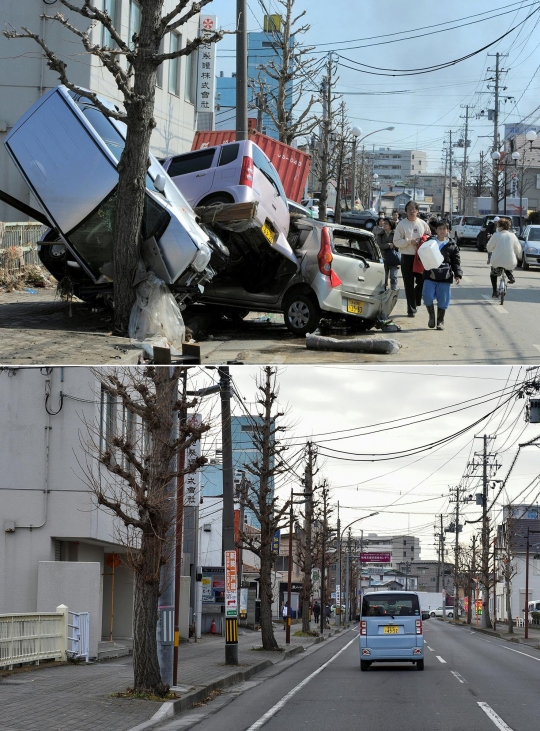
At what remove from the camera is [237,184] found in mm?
15117

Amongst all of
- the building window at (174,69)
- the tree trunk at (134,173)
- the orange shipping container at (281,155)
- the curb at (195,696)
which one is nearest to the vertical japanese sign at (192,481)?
the tree trunk at (134,173)

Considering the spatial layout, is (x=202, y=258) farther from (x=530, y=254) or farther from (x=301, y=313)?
(x=530, y=254)

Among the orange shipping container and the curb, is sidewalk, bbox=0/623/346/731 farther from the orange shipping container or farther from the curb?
the orange shipping container

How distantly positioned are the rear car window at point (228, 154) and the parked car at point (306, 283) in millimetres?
1298

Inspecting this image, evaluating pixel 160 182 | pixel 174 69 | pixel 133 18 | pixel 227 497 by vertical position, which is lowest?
pixel 227 497

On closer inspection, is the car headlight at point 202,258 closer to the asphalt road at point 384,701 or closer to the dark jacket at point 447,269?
the dark jacket at point 447,269

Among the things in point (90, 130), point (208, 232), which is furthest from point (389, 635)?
point (90, 130)

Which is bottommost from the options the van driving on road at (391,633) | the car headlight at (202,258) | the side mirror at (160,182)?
the van driving on road at (391,633)

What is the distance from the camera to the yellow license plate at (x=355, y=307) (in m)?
15.5

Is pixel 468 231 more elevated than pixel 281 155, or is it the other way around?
pixel 468 231

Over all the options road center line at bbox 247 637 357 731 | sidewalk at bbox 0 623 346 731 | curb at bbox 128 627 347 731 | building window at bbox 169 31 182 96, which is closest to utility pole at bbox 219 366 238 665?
sidewalk at bbox 0 623 346 731

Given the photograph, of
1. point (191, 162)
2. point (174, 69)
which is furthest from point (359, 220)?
Result: point (191, 162)

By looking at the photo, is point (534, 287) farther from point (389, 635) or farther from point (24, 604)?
point (24, 604)

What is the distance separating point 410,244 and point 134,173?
5880 millimetres
